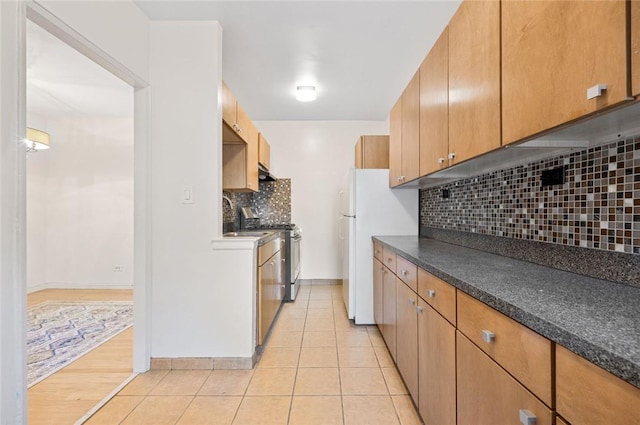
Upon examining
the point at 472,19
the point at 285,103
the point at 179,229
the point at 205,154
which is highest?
the point at 285,103

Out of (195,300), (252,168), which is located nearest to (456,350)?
(195,300)

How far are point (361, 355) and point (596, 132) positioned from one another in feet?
6.66

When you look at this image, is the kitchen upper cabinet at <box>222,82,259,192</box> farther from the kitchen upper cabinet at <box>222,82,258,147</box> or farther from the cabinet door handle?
the cabinet door handle

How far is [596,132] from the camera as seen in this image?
1025 mm

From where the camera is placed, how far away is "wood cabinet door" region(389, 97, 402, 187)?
8.71 feet

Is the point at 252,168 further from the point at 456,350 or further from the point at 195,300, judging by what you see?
the point at 456,350

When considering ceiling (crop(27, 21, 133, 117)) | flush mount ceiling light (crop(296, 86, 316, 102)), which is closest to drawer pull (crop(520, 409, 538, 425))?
flush mount ceiling light (crop(296, 86, 316, 102))

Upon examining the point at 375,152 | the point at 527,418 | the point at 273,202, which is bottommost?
the point at 527,418

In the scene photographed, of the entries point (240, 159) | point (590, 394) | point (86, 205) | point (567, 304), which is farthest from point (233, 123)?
point (86, 205)

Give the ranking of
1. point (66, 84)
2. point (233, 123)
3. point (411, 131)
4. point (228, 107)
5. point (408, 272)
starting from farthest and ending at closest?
point (66, 84), point (233, 123), point (228, 107), point (411, 131), point (408, 272)

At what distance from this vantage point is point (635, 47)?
69 centimetres

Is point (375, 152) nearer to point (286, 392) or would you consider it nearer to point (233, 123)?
point (233, 123)

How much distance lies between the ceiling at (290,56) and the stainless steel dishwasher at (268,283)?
1.69 metres

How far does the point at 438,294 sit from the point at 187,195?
1782 millimetres
